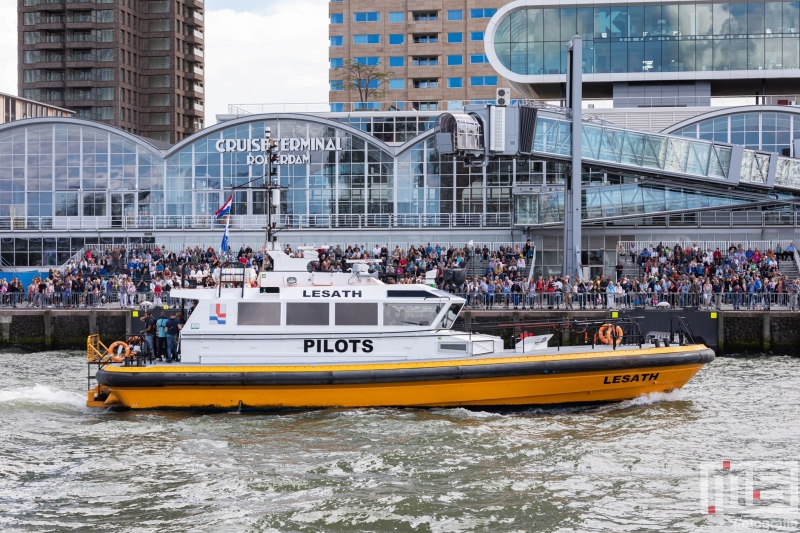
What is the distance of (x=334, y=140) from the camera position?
5116 cm

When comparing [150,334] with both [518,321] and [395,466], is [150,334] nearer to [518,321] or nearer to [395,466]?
[395,466]

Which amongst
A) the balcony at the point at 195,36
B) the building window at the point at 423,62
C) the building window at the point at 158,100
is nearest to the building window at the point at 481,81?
the building window at the point at 423,62

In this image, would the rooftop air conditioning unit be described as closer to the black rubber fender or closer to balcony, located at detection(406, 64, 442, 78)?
the black rubber fender

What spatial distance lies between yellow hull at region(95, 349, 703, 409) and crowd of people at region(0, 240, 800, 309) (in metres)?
9.38

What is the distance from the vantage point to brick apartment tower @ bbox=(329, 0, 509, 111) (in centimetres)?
8994

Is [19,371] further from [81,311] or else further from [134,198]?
[134,198]

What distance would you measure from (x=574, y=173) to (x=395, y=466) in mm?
25533

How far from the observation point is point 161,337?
23016 millimetres

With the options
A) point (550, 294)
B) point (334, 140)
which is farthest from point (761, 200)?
point (334, 140)

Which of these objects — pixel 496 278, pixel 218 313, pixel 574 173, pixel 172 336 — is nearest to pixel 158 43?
pixel 574 173

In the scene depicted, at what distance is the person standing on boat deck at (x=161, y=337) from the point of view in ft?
75.3

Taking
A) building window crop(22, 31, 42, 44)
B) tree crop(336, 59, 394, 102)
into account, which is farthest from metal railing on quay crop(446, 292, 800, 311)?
building window crop(22, 31, 42, 44)

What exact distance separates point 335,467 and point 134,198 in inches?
1471
